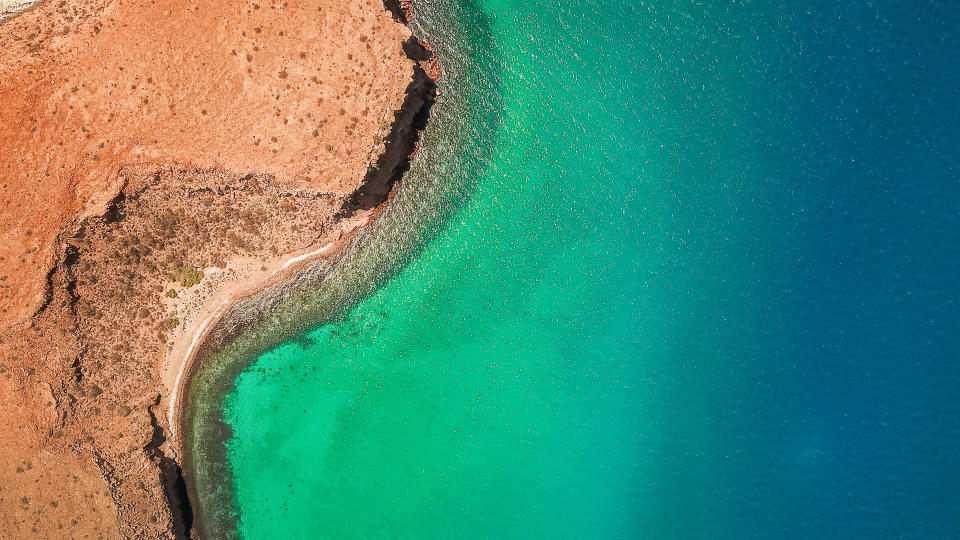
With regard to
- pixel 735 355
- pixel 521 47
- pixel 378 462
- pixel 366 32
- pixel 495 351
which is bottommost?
pixel 378 462

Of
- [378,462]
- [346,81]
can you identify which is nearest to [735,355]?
[378,462]

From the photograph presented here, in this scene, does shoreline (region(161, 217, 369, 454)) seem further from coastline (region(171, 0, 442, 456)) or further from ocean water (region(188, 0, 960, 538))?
ocean water (region(188, 0, 960, 538))

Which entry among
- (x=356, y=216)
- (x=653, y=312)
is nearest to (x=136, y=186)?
(x=356, y=216)

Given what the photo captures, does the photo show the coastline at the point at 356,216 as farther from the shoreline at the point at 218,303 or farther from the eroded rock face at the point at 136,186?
the eroded rock face at the point at 136,186

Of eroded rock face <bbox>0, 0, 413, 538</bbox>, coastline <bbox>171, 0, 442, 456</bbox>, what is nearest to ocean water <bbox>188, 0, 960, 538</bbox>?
coastline <bbox>171, 0, 442, 456</bbox>

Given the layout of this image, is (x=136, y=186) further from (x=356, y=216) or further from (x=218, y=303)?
(x=356, y=216)

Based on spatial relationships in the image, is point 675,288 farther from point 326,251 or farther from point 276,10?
point 276,10
